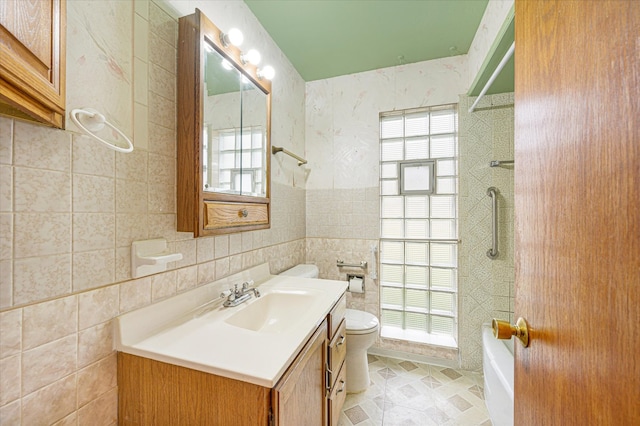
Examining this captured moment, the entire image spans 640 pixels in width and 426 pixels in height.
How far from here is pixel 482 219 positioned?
2.01m

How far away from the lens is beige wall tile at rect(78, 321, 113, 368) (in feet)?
2.45

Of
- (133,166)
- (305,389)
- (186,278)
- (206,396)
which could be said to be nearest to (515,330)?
(305,389)

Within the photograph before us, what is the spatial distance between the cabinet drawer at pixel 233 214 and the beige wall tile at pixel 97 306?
1.20 feet

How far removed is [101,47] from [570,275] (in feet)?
4.46

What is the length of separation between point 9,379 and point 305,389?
804 millimetres

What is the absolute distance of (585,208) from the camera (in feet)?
1.33

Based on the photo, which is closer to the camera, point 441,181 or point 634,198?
point 634,198

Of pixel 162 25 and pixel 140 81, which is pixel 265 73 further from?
pixel 140 81

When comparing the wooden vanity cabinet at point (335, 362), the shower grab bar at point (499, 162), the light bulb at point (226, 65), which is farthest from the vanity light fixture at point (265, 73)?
the shower grab bar at point (499, 162)

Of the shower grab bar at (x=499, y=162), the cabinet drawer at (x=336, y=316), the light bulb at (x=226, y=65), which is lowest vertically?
the cabinet drawer at (x=336, y=316)

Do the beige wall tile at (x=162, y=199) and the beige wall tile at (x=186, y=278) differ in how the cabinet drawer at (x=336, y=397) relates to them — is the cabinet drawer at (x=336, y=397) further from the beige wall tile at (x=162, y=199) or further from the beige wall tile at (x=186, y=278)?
the beige wall tile at (x=162, y=199)

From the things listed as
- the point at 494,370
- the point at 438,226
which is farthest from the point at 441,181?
the point at 494,370

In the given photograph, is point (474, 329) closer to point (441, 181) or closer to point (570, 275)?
point (441, 181)

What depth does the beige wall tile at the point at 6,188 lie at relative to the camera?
61 centimetres
